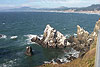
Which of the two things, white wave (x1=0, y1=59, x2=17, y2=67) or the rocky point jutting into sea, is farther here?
the rocky point jutting into sea

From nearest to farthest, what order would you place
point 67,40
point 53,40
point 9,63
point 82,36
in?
point 9,63, point 53,40, point 67,40, point 82,36

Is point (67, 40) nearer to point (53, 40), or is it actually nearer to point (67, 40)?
point (67, 40)

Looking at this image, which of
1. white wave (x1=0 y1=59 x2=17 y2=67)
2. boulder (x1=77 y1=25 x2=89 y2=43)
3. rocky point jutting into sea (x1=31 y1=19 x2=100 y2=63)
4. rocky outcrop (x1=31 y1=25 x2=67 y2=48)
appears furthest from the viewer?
boulder (x1=77 y1=25 x2=89 y2=43)

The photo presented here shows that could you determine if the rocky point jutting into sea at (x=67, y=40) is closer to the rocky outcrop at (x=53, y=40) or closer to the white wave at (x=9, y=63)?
the rocky outcrop at (x=53, y=40)

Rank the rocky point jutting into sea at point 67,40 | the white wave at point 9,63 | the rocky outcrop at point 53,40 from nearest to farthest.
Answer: the white wave at point 9,63
the rocky point jutting into sea at point 67,40
the rocky outcrop at point 53,40

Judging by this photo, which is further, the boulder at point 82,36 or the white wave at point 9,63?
the boulder at point 82,36

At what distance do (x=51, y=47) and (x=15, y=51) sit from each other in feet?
45.1

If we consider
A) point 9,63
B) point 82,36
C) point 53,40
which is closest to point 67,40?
point 53,40

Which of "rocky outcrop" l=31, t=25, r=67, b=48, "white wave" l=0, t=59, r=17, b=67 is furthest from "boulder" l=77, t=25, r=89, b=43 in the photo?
"white wave" l=0, t=59, r=17, b=67

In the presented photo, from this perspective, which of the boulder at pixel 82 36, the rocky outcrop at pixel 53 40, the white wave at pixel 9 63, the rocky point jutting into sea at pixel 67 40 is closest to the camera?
the white wave at pixel 9 63

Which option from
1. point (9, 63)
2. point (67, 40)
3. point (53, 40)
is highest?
point (53, 40)

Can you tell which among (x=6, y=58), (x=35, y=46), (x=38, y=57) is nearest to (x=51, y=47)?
(x=35, y=46)

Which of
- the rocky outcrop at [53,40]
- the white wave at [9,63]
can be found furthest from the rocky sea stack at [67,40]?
the white wave at [9,63]

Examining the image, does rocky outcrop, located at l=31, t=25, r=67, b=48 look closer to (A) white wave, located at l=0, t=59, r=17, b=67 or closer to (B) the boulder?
(B) the boulder
